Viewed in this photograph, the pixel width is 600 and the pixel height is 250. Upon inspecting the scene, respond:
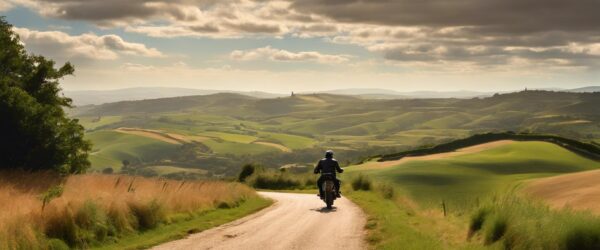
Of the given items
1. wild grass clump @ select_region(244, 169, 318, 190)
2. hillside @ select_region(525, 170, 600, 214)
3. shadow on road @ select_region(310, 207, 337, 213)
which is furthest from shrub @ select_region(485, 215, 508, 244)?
wild grass clump @ select_region(244, 169, 318, 190)

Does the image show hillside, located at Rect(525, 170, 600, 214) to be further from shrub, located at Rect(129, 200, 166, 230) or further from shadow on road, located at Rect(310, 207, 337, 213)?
shrub, located at Rect(129, 200, 166, 230)

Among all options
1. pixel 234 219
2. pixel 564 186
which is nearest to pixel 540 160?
pixel 564 186

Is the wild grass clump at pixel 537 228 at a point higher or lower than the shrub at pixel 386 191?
higher


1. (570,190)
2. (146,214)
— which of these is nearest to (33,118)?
(146,214)

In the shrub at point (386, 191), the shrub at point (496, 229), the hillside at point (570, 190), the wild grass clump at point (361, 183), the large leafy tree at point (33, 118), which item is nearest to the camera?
the shrub at point (496, 229)

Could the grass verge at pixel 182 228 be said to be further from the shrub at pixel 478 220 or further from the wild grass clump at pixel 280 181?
the wild grass clump at pixel 280 181

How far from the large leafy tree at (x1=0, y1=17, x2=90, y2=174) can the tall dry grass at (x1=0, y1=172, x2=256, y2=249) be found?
545 cm

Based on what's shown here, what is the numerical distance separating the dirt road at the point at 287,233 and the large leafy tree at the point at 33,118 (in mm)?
14389

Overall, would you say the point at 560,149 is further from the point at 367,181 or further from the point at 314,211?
the point at 314,211

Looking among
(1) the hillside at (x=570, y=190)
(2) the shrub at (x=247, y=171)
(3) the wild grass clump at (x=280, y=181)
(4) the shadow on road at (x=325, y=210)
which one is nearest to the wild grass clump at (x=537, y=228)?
(4) the shadow on road at (x=325, y=210)

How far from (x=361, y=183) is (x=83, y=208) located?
28037mm

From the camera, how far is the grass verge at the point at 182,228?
1530cm

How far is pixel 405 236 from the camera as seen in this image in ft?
52.1

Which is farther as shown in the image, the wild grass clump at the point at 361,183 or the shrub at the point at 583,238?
the wild grass clump at the point at 361,183
